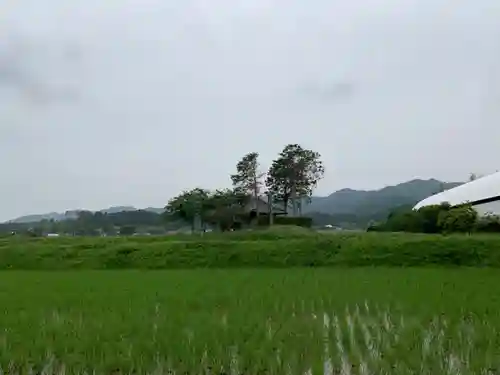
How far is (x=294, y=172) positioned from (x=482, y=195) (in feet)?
35.4

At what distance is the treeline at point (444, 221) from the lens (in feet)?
76.7

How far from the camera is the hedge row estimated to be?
57.3 ft

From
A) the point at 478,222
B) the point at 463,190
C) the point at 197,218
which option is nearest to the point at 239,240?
the point at 478,222

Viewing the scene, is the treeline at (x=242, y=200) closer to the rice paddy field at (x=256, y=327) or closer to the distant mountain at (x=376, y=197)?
the rice paddy field at (x=256, y=327)

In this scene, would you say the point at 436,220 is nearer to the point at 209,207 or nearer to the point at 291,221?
the point at 291,221

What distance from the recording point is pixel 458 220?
2348cm

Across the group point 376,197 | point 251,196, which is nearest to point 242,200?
point 251,196

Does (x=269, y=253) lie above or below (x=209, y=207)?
below

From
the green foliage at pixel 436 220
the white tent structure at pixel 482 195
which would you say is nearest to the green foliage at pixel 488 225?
the green foliage at pixel 436 220

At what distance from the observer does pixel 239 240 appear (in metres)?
20.1

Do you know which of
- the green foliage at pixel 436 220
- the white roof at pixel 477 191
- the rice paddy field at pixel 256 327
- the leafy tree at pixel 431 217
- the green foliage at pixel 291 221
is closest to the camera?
the rice paddy field at pixel 256 327

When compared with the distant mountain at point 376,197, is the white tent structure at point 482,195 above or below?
below

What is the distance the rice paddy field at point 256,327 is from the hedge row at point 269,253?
483 centimetres

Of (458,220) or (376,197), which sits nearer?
(458,220)
